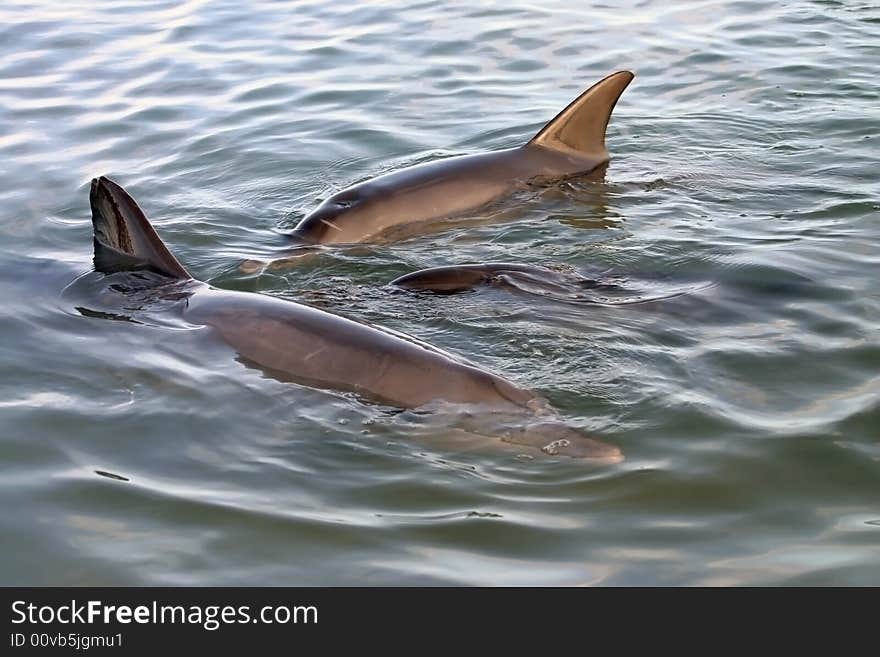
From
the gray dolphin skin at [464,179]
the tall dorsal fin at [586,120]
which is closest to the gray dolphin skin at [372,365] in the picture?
the gray dolphin skin at [464,179]

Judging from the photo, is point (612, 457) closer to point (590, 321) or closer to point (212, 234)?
point (590, 321)

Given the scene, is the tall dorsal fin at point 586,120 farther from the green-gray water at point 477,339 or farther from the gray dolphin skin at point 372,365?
the gray dolphin skin at point 372,365

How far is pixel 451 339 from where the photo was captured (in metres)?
6.01

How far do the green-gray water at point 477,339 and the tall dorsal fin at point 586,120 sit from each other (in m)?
0.34

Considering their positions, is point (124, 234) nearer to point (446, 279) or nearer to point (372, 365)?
point (446, 279)

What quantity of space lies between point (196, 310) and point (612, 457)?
2271mm

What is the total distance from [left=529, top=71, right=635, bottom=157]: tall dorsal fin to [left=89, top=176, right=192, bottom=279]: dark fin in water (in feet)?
10.7

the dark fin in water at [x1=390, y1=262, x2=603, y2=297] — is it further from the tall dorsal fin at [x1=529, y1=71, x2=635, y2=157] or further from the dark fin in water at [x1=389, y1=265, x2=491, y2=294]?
the tall dorsal fin at [x1=529, y1=71, x2=635, y2=157]

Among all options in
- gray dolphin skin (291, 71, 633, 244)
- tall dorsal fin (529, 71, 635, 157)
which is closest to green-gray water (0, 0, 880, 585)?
gray dolphin skin (291, 71, 633, 244)

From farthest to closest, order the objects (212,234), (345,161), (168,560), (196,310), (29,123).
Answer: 1. (29,123)
2. (345,161)
3. (212,234)
4. (196,310)
5. (168,560)

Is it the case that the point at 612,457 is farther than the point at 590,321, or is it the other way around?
the point at 590,321
